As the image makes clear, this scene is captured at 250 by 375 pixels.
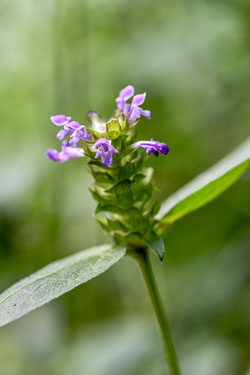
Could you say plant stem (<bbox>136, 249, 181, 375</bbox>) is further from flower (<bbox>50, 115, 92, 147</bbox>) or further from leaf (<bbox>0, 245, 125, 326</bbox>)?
flower (<bbox>50, 115, 92, 147</bbox>)

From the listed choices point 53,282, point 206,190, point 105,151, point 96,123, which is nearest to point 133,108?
point 96,123

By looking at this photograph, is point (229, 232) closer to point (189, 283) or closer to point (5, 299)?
point (189, 283)

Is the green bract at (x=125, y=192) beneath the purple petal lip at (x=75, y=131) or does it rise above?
beneath

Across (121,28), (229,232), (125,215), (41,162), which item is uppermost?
(121,28)

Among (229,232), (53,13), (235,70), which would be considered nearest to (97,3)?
(53,13)

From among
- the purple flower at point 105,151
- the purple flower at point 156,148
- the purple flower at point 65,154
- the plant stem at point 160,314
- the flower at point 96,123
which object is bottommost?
the plant stem at point 160,314

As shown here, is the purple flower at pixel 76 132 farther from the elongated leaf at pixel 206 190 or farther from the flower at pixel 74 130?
the elongated leaf at pixel 206 190

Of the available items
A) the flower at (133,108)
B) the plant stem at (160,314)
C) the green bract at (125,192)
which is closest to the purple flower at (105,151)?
the green bract at (125,192)
